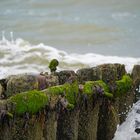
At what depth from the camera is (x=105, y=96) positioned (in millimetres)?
8836

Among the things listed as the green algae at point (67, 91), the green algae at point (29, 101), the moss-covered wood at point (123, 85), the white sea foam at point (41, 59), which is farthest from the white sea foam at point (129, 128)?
the white sea foam at point (41, 59)

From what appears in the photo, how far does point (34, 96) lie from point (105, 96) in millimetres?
2295

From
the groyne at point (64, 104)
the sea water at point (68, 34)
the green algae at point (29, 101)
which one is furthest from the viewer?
the sea water at point (68, 34)

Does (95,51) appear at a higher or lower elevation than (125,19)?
lower

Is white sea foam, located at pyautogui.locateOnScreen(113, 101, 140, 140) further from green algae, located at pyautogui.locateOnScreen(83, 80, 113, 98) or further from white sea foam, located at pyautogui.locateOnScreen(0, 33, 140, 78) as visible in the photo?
white sea foam, located at pyautogui.locateOnScreen(0, 33, 140, 78)

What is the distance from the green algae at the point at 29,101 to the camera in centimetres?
672

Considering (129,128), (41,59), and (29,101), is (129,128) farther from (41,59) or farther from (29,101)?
(41,59)

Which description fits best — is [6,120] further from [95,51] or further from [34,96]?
[95,51]

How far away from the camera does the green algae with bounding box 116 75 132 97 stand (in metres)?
9.34

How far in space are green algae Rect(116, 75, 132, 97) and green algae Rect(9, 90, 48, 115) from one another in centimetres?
260

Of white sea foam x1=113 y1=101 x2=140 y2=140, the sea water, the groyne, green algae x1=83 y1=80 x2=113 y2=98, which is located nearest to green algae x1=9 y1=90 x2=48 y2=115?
the groyne

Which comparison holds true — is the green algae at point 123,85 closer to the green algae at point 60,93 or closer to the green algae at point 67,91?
the green algae at point 60,93

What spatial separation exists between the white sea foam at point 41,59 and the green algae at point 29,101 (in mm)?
9386

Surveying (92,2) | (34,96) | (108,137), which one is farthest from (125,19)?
(34,96)
